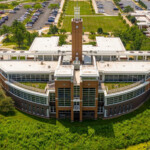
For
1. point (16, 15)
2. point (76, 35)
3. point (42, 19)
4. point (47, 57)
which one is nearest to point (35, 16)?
point (42, 19)

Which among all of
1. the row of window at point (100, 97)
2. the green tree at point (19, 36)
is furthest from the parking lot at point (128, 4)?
the row of window at point (100, 97)

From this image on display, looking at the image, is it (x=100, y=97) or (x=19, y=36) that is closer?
(x=100, y=97)

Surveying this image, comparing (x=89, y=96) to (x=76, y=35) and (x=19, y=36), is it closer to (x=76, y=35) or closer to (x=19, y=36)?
(x=76, y=35)

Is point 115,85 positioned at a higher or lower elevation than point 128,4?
lower

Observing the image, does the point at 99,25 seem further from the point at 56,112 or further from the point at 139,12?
the point at 56,112

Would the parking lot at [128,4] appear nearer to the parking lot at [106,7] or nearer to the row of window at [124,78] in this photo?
the parking lot at [106,7]

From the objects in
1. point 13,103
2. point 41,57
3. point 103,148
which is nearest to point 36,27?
point 41,57

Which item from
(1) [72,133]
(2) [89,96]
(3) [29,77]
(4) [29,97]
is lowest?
(1) [72,133]
